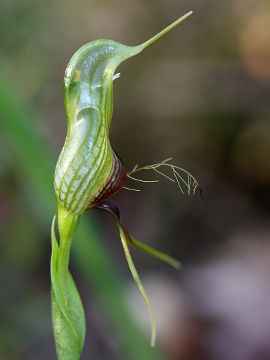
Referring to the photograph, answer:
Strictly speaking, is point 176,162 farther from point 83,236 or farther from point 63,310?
point 63,310

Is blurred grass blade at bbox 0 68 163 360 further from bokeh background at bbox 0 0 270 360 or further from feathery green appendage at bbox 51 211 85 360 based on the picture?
bokeh background at bbox 0 0 270 360

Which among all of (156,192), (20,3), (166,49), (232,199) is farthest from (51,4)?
(232,199)

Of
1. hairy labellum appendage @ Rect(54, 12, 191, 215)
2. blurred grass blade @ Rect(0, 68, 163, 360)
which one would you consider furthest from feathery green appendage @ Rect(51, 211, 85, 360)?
blurred grass blade @ Rect(0, 68, 163, 360)

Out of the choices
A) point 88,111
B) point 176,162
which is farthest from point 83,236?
point 176,162

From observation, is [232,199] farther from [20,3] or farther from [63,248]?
[63,248]

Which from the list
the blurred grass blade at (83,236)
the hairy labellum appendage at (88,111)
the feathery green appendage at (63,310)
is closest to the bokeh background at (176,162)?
the blurred grass blade at (83,236)

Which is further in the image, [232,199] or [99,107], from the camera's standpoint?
[232,199]
